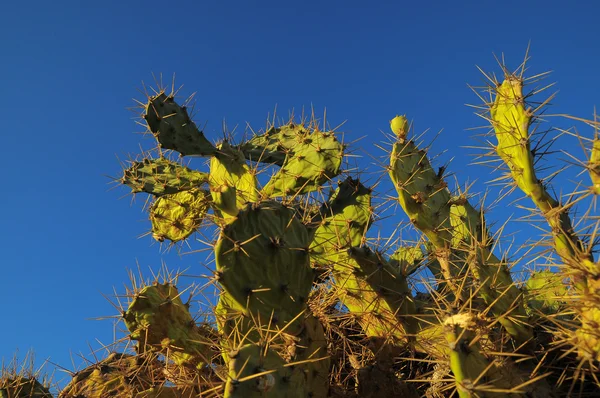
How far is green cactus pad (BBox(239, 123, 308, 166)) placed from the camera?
359 cm

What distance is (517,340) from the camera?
6.66ft

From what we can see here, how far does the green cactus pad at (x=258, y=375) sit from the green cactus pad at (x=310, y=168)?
1734 millimetres

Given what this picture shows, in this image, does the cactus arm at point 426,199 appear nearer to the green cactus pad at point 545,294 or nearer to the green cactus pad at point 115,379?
the green cactus pad at point 545,294

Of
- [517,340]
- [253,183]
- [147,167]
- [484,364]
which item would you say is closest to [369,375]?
[517,340]

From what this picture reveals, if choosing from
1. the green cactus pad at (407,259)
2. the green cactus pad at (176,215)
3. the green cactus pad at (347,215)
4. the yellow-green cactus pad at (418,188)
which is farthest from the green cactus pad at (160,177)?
the yellow-green cactus pad at (418,188)

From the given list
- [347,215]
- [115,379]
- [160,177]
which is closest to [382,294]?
[347,215]

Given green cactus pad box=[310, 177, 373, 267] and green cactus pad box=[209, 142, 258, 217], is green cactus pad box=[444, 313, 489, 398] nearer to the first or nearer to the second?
green cactus pad box=[310, 177, 373, 267]

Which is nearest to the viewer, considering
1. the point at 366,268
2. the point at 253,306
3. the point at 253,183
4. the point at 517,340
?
the point at 253,306

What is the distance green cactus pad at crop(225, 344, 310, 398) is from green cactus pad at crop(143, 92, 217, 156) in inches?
72.4

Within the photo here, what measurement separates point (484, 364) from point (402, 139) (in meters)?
1.42

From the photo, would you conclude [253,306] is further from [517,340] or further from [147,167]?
[147,167]

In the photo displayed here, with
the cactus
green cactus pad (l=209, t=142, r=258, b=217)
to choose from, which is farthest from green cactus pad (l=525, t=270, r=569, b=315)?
green cactus pad (l=209, t=142, r=258, b=217)

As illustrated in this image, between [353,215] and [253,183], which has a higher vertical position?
[253,183]

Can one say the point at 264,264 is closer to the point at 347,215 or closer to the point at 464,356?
the point at 464,356
